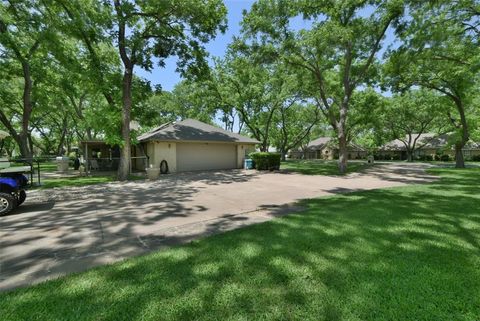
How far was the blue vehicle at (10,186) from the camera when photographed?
255 inches

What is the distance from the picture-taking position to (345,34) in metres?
14.8

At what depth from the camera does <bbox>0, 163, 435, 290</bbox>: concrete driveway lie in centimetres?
379

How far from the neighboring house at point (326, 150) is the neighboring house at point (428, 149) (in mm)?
5423

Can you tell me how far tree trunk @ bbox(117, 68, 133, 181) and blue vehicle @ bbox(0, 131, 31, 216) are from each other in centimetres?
622

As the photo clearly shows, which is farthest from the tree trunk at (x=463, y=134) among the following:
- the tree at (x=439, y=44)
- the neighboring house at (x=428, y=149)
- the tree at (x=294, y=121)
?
the neighboring house at (x=428, y=149)

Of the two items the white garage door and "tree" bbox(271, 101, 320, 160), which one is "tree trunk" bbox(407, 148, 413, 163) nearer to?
"tree" bbox(271, 101, 320, 160)

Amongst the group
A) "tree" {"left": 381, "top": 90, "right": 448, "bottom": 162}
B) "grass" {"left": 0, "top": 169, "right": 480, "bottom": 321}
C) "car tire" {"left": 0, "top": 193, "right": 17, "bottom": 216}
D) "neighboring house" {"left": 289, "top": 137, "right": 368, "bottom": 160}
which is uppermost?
"tree" {"left": 381, "top": 90, "right": 448, "bottom": 162}

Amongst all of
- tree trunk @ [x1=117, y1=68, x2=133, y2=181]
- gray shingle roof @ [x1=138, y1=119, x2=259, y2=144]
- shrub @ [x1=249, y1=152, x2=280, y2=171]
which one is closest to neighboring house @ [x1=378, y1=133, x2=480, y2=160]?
shrub @ [x1=249, y1=152, x2=280, y2=171]

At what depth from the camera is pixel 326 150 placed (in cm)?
5869

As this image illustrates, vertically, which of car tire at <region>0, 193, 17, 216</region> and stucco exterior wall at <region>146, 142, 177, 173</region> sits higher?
stucco exterior wall at <region>146, 142, 177, 173</region>

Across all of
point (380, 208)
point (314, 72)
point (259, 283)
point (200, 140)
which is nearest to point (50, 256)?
point (259, 283)

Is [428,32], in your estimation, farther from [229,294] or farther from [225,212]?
[229,294]

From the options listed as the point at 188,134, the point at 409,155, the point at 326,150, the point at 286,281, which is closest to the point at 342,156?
the point at 188,134

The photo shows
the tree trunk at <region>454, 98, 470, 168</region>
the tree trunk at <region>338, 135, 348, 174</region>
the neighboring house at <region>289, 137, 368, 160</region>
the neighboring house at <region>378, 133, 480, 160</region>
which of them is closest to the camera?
the tree trunk at <region>338, 135, 348, 174</region>
